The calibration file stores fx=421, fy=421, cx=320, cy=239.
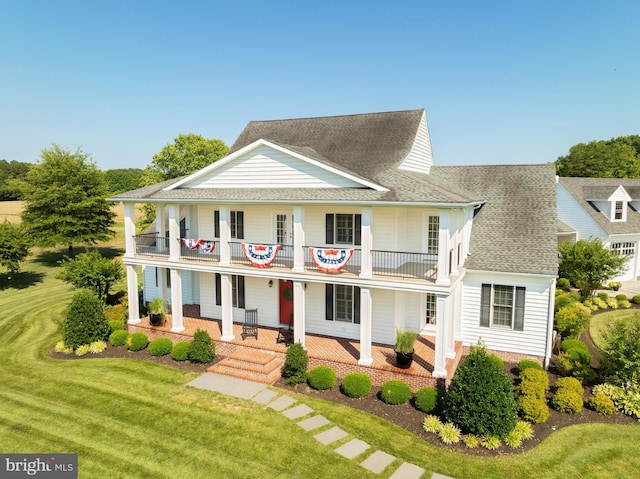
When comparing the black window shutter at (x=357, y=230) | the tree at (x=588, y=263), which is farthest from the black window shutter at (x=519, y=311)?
the tree at (x=588, y=263)

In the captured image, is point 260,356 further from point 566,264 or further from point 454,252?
point 566,264

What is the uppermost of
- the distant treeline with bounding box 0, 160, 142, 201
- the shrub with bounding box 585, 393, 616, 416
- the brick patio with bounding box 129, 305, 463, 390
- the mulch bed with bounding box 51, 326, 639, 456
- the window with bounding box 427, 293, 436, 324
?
the distant treeline with bounding box 0, 160, 142, 201

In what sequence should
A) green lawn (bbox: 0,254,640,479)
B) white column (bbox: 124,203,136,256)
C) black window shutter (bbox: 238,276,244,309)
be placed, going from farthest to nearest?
white column (bbox: 124,203,136,256)
black window shutter (bbox: 238,276,244,309)
green lawn (bbox: 0,254,640,479)

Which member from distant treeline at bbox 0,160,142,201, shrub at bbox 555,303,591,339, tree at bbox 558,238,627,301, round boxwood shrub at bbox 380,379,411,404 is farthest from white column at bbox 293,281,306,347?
distant treeline at bbox 0,160,142,201

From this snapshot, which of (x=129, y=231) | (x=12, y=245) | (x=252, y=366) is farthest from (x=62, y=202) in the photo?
(x=252, y=366)

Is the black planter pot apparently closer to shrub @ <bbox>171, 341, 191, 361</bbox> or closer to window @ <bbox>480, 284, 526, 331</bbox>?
window @ <bbox>480, 284, 526, 331</bbox>

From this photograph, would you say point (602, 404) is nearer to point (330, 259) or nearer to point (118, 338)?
point (330, 259)
